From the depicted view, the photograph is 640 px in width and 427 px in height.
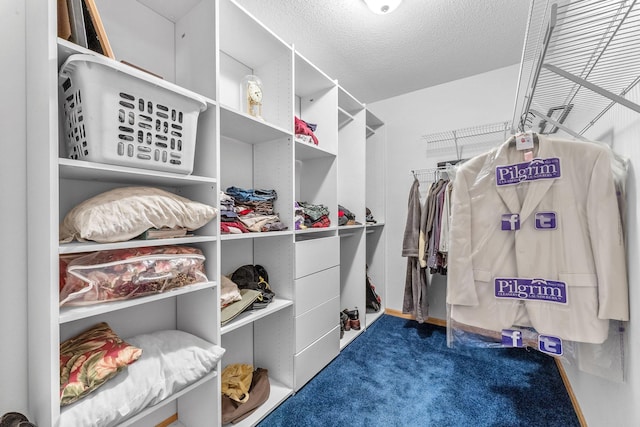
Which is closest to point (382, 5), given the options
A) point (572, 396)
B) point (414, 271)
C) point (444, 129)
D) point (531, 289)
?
point (444, 129)

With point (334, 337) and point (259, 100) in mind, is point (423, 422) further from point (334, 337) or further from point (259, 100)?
point (259, 100)

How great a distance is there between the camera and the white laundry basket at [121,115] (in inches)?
36.3

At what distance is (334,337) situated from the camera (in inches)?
86.1

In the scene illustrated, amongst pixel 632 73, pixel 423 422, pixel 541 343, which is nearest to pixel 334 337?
pixel 423 422

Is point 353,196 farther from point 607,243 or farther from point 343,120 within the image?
point 607,243

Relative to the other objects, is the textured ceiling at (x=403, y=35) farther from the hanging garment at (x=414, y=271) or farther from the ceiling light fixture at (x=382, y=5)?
the hanging garment at (x=414, y=271)

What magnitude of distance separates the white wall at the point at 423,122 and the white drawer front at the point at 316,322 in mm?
1289

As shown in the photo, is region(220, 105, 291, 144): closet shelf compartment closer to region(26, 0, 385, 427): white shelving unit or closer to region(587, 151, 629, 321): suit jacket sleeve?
region(26, 0, 385, 427): white shelving unit

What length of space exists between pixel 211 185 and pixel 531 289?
1.45 m

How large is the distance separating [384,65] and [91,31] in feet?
7.23

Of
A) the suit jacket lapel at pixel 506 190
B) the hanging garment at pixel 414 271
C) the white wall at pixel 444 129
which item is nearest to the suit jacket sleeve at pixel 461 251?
the suit jacket lapel at pixel 506 190

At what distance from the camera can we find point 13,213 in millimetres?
1019

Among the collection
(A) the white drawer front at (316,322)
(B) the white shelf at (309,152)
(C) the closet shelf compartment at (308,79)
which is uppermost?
(C) the closet shelf compartment at (308,79)

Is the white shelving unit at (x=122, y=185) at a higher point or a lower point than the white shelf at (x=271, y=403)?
higher
